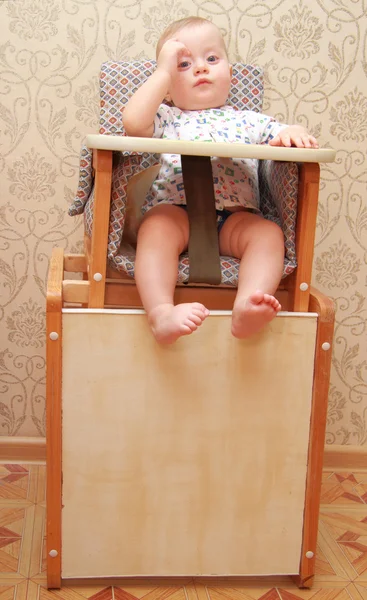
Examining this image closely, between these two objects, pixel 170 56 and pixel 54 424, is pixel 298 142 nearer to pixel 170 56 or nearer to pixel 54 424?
pixel 170 56

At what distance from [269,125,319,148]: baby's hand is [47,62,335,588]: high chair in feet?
0.10

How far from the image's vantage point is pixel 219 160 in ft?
3.94

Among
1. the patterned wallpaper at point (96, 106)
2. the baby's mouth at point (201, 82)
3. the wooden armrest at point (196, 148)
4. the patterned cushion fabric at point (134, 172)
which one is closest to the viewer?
the wooden armrest at point (196, 148)

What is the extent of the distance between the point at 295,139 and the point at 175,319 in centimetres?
36

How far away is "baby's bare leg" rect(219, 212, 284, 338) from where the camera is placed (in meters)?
1.02

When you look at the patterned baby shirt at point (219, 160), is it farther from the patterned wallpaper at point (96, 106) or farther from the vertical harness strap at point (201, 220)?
the patterned wallpaper at point (96, 106)

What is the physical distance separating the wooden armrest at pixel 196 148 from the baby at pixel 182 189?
60 mm

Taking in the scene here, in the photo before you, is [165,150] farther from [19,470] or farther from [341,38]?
[19,470]

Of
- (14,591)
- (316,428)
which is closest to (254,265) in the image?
(316,428)

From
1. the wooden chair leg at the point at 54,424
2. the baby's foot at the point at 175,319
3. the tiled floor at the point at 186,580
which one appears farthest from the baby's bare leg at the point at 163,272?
the tiled floor at the point at 186,580

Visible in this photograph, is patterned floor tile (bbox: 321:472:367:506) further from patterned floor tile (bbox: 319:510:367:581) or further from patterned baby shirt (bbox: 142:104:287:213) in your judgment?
patterned baby shirt (bbox: 142:104:287:213)

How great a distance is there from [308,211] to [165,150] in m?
0.27

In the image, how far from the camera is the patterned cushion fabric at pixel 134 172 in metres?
1.10

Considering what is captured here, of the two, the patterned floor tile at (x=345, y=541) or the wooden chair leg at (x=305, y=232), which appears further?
the patterned floor tile at (x=345, y=541)
